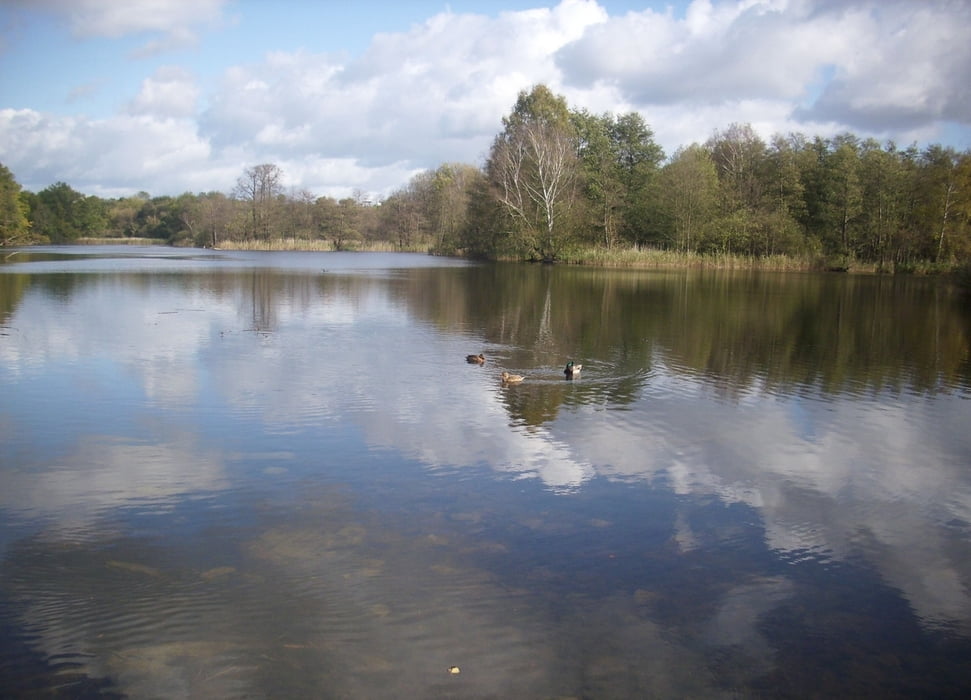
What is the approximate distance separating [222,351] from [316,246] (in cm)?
7897

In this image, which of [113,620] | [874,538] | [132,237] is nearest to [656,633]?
[874,538]

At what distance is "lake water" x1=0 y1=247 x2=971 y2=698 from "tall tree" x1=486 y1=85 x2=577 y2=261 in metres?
41.2

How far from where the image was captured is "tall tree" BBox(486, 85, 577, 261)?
179 ft

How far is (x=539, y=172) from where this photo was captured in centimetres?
5453

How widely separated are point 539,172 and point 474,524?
5027 centimetres

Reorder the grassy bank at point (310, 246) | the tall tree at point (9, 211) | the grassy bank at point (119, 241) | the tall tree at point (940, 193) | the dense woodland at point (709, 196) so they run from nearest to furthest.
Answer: the tall tree at point (940, 193) < the dense woodland at point (709, 196) < the tall tree at point (9, 211) < the grassy bank at point (310, 246) < the grassy bank at point (119, 241)

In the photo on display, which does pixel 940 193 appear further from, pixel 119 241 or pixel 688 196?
pixel 119 241

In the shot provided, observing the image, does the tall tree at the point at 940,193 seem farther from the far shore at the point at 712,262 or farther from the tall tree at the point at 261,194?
the tall tree at the point at 261,194

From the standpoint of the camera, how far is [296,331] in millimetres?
18422

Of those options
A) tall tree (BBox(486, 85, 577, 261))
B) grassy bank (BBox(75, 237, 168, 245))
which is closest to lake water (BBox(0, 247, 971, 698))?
tall tree (BBox(486, 85, 577, 261))

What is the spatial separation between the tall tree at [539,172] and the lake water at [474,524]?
41172 millimetres

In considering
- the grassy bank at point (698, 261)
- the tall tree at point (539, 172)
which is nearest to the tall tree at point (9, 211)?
the tall tree at point (539, 172)

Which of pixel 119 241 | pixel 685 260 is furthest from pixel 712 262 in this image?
pixel 119 241

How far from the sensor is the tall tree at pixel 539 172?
54594 millimetres
